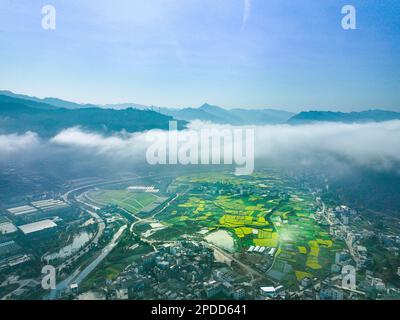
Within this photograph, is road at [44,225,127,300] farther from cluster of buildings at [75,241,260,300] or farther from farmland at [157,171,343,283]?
farmland at [157,171,343,283]

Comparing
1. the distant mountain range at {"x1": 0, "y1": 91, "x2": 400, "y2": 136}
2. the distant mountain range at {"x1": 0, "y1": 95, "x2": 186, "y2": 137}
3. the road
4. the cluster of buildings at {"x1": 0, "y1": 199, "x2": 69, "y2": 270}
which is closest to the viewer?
the road

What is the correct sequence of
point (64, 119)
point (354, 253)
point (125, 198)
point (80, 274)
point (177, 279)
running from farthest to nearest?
point (64, 119)
point (125, 198)
point (354, 253)
point (80, 274)
point (177, 279)

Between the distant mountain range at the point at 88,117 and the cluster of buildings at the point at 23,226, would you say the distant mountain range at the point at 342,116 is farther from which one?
the cluster of buildings at the point at 23,226

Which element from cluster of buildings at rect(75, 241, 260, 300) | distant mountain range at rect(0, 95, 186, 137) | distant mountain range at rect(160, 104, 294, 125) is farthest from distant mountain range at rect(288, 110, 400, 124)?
cluster of buildings at rect(75, 241, 260, 300)

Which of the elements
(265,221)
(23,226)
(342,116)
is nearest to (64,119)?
(23,226)

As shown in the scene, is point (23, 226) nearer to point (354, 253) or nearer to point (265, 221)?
point (265, 221)

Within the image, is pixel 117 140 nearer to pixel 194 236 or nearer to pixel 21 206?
pixel 21 206
